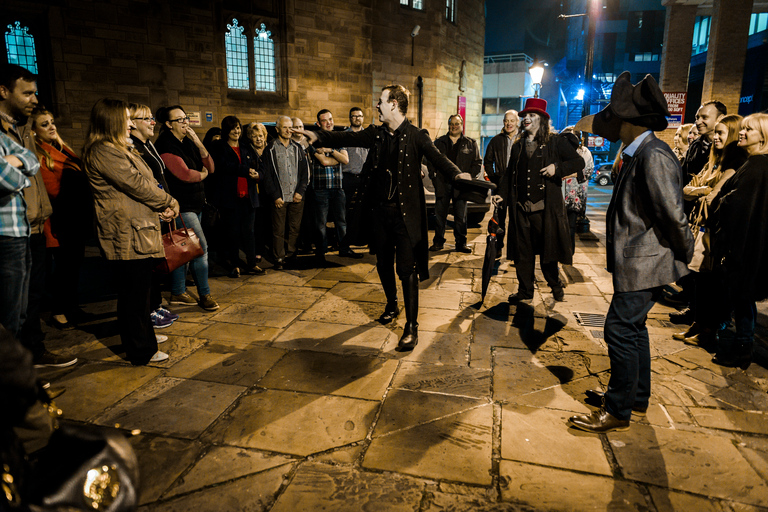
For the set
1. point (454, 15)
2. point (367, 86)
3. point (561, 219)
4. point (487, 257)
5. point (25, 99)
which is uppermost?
point (454, 15)

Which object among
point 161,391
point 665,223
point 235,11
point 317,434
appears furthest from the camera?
point 235,11

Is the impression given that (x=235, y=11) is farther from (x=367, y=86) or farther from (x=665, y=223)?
(x=665, y=223)

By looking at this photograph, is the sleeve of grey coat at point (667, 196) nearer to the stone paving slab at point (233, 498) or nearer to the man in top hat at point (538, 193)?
the man in top hat at point (538, 193)

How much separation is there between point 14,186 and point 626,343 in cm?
375

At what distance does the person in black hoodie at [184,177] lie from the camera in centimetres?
506

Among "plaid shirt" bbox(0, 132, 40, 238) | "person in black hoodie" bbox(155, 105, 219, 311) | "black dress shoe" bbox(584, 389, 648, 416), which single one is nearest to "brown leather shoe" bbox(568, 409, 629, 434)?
"black dress shoe" bbox(584, 389, 648, 416)

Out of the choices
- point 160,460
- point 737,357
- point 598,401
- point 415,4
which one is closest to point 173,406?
point 160,460

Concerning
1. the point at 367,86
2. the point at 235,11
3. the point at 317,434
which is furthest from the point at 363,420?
the point at 367,86

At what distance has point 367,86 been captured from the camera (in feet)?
50.7

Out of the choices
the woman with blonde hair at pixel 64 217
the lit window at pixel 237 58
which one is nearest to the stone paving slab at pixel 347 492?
the woman with blonde hair at pixel 64 217

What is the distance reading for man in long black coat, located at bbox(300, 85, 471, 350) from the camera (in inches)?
159

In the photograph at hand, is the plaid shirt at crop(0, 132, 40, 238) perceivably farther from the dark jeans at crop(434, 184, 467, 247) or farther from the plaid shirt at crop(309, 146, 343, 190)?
the dark jeans at crop(434, 184, 467, 247)

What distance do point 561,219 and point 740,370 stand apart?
2.10 metres

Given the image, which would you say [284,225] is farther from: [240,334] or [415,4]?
[415,4]
